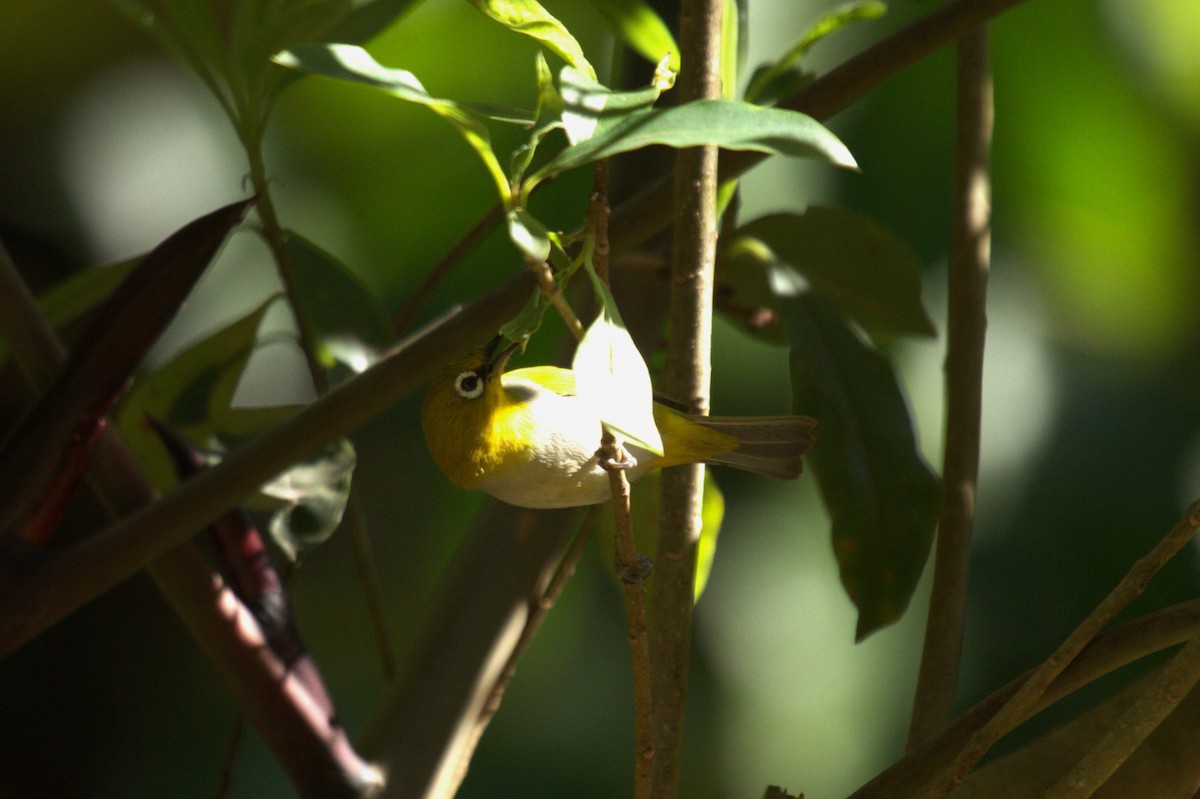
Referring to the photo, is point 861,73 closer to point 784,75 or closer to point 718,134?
point 784,75

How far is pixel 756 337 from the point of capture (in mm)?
1011

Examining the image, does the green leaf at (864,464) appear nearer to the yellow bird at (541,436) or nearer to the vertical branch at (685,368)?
the yellow bird at (541,436)

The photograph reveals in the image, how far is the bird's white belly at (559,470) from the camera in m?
0.57

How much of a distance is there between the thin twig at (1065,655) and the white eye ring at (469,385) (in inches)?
12.8

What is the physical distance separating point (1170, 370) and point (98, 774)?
1557 millimetres

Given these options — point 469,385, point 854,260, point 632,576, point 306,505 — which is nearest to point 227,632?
point 306,505

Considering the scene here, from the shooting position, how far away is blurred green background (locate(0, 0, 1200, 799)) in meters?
1.40

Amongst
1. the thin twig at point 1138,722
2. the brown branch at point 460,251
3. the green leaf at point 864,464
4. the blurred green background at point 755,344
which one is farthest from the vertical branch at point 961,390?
the blurred green background at point 755,344

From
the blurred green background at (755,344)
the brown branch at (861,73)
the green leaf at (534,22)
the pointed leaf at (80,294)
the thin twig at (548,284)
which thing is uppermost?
the green leaf at (534,22)

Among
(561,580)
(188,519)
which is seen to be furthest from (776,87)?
(188,519)

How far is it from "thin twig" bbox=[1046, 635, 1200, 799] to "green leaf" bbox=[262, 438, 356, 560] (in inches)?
19.3

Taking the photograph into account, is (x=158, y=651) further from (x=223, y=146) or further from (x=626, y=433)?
(x=626, y=433)

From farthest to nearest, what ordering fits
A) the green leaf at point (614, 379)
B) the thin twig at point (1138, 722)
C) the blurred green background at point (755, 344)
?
the blurred green background at point (755, 344) < the thin twig at point (1138, 722) < the green leaf at point (614, 379)

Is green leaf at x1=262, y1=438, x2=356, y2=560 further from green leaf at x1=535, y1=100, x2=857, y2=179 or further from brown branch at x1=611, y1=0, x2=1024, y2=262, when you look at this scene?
green leaf at x1=535, y1=100, x2=857, y2=179
